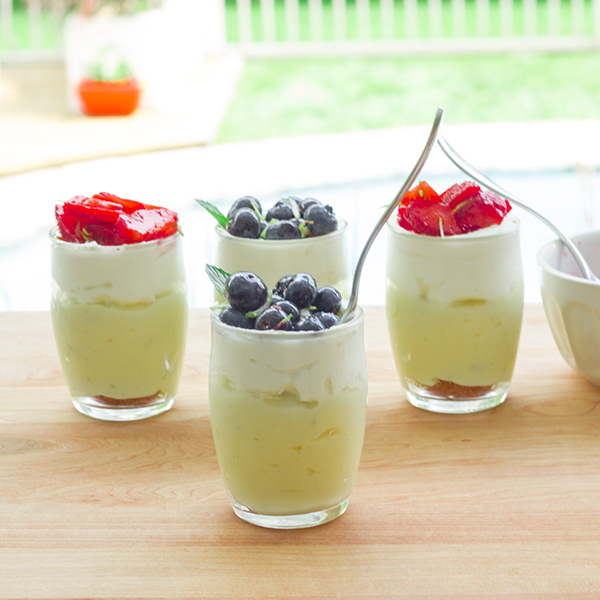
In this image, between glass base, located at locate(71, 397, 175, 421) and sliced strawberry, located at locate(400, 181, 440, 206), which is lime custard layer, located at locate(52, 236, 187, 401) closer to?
glass base, located at locate(71, 397, 175, 421)

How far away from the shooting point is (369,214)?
11.3 feet

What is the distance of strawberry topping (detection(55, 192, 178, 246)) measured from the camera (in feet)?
2.85

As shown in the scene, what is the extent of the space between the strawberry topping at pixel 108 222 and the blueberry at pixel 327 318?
0.93 feet

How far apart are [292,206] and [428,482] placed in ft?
1.14

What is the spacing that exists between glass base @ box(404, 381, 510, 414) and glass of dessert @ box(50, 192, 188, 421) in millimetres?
281

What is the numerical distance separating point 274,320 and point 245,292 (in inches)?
1.5

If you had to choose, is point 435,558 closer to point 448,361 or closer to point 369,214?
point 448,361

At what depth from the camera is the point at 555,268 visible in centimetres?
100

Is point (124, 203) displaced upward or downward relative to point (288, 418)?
upward

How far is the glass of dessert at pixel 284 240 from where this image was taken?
903mm

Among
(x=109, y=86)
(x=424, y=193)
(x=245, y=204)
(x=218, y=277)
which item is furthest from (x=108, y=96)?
(x=218, y=277)

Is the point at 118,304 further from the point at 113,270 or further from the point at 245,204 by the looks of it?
the point at 245,204

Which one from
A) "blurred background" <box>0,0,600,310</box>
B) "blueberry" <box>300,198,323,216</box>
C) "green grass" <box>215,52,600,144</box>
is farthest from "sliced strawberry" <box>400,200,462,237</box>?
"green grass" <box>215,52,600,144</box>

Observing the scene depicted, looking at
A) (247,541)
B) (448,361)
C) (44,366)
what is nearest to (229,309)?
(247,541)
